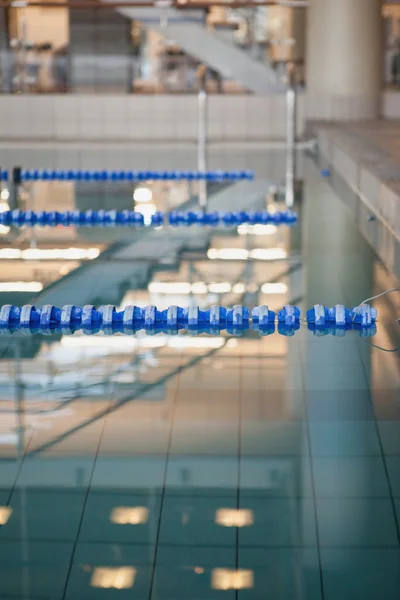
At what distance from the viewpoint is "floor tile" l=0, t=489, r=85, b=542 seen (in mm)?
2318

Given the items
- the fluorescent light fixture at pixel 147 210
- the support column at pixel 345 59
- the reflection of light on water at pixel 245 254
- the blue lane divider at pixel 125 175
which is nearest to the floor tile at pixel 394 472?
the reflection of light on water at pixel 245 254

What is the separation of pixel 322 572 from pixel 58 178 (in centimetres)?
825

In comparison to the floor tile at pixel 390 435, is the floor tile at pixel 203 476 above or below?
above

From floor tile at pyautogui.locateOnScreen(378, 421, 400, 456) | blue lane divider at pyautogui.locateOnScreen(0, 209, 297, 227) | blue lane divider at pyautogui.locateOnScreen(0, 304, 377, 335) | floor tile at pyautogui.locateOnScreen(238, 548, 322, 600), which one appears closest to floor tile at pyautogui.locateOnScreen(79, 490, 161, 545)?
floor tile at pyautogui.locateOnScreen(238, 548, 322, 600)

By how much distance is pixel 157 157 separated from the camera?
12.1m

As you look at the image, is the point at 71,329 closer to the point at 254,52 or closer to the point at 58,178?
the point at 58,178

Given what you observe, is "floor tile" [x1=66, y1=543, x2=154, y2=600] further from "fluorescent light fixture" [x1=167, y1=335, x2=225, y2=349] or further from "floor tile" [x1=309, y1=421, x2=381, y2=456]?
"fluorescent light fixture" [x1=167, y1=335, x2=225, y2=349]

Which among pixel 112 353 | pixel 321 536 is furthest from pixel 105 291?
pixel 321 536

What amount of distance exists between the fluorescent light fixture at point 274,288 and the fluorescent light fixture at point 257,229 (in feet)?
5.49

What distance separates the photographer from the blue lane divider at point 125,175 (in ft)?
32.8

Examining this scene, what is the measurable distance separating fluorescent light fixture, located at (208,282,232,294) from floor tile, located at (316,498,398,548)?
2463 mm

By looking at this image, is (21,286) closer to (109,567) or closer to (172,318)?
(172,318)

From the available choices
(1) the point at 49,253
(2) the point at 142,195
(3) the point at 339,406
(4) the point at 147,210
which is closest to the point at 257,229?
(4) the point at 147,210

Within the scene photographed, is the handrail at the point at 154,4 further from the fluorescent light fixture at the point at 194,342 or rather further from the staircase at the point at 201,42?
the fluorescent light fixture at the point at 194,342
